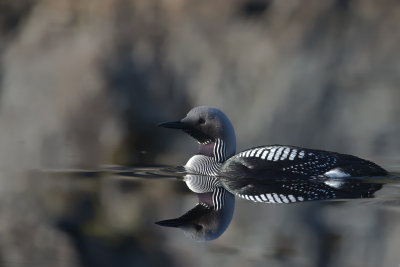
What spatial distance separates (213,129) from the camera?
15.7ft

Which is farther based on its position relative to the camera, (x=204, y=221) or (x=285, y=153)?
(x=285, y=153)

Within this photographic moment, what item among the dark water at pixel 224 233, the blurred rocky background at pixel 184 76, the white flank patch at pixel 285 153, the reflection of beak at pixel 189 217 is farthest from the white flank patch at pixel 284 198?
the blurred rocky background at pixel 184 76

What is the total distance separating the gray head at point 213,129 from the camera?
478 cm

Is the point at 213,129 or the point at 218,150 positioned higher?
the point at 213,129

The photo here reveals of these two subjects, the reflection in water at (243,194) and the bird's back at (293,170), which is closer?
the reflection in water at (243,194)

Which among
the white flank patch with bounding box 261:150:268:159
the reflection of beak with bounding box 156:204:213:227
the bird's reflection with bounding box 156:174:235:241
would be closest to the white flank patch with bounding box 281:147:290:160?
the white flank patch with bounding box 261:150:268:159

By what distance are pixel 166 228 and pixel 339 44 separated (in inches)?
236

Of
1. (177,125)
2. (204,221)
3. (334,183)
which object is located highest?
(177,125)

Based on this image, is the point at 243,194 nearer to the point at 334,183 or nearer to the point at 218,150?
the point at 334,183

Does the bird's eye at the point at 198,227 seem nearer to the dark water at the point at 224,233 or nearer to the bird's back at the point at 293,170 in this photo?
the dark water at the point at 224,233

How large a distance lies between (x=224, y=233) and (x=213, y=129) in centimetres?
195

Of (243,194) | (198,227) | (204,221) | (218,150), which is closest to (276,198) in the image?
(243,194)

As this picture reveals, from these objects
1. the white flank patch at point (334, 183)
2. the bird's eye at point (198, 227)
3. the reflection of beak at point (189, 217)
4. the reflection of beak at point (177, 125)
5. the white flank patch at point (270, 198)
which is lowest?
the white flank patch at point (334, 183)

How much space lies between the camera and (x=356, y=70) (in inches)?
324
